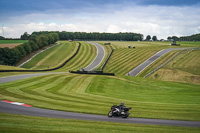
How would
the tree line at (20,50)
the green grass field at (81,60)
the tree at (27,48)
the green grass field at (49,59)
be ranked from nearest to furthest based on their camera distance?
the green grass field at (81,60) → the tree line at (20,50) → the green grass field at (49,59) → the tree at (27,48)

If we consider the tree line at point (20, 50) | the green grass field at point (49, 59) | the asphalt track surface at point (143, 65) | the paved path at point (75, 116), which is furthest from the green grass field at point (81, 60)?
the paved path at point (75, 116)

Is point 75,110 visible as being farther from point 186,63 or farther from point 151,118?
point 186,63

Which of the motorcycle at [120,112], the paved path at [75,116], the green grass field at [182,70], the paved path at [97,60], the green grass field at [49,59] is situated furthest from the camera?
the green grass field at [49,59]

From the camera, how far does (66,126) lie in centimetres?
1519

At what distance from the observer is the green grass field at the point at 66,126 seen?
14.1 m

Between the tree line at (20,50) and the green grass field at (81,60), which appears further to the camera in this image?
the tree line at (20,50)

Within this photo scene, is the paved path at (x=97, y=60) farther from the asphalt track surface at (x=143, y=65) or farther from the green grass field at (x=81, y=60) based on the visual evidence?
the asphalt track surface at (x=143, y=65)

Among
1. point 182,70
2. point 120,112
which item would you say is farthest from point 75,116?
point 182,70

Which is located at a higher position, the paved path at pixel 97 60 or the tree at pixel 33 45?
the tree at pixel 33 45

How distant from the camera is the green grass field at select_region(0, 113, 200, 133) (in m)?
14.1

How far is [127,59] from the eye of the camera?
282 ft

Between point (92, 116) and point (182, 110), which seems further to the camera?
point (182, 110)

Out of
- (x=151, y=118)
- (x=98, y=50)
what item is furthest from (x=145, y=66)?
(x=151, y=118)

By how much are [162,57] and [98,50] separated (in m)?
43.0
